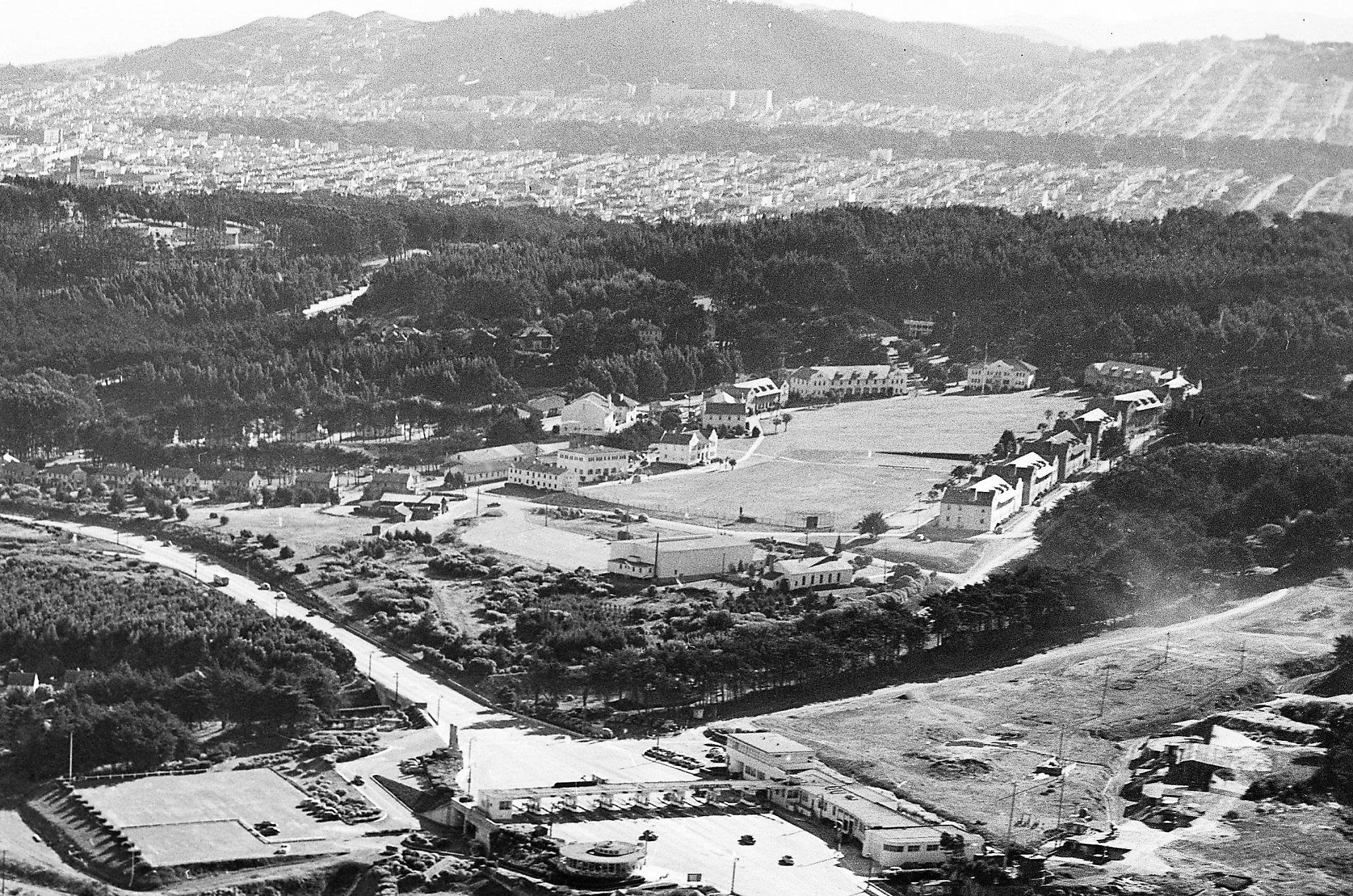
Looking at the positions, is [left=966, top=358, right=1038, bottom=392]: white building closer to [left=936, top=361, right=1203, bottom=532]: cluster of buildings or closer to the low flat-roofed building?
[left=936, top=361, right=1203, bottom=532]: cluster of buildings

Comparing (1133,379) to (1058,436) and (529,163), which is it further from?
(529,163)

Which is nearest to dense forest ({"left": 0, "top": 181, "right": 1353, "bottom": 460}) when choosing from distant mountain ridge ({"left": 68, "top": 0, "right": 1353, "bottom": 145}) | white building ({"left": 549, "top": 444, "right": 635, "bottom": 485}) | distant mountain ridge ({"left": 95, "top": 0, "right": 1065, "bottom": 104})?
white building ({"left": 549, "top": 444, "right": 635, "bottom": 485})

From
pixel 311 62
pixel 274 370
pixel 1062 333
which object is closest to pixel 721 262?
pixel 1062 333

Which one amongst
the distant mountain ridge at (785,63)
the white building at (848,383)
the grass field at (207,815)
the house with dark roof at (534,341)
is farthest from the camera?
the distant mountain ridge at (785,63)

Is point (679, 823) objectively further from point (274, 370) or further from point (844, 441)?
point (274, 370)

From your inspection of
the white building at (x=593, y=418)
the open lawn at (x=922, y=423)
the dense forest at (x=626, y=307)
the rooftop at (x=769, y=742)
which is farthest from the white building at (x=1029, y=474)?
the rooftop at (x=769, y=742)

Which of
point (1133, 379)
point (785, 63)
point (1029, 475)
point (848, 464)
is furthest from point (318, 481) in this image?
point (785, 63)

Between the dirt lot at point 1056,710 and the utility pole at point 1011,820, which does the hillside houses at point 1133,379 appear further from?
the utility pole at point 1011,820
